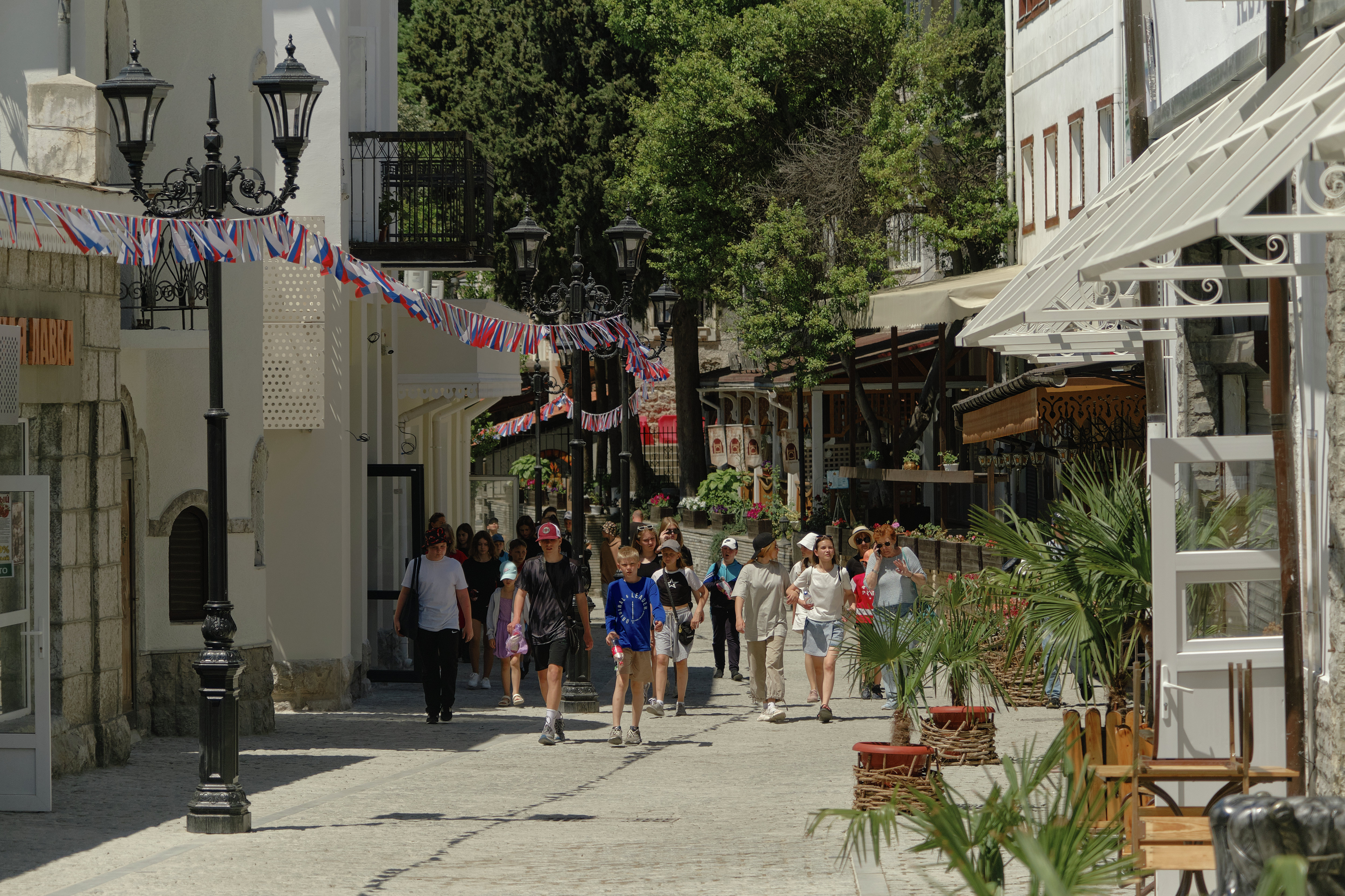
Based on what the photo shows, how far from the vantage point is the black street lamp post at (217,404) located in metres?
10.7

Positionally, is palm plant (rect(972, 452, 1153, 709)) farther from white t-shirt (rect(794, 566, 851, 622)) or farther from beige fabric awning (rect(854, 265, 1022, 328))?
beige fabric awning (rect(854, 265, 1022, 328))

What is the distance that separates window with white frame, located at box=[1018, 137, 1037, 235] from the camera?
2747cm

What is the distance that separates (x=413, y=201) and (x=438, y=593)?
627 centimetres

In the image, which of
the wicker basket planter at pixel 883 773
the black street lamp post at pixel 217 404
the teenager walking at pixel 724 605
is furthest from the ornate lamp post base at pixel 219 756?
the teenager walking at pixel 724 605

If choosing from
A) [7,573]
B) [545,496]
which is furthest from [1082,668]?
[545,496]

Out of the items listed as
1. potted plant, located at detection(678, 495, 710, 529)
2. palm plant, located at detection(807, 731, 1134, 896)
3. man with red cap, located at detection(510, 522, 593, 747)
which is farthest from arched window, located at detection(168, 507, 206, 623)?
potted plant, located at detection(678, 495, 710, 529)

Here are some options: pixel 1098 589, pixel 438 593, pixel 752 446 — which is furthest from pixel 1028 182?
pixel 752 446

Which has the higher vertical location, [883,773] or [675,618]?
[675,618]

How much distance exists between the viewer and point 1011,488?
29906mm

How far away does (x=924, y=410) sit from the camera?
1232 inches

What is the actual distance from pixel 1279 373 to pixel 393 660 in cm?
1558

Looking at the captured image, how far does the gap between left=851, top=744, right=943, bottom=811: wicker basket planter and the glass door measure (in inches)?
199

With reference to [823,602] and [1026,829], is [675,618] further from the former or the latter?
[1026,829]

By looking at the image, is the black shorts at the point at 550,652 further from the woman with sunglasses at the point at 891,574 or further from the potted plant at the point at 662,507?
the potted plant at the point at 662,507
